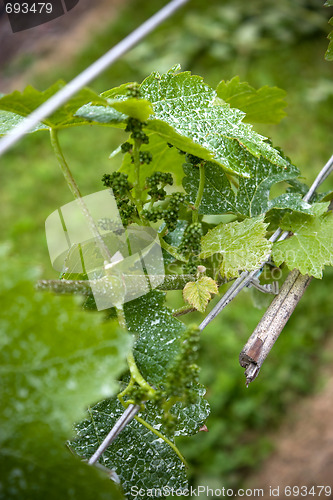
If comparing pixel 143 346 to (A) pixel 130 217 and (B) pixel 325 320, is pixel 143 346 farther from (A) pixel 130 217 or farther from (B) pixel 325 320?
(B) pixel 325 320

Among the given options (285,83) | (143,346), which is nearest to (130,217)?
(143,346)

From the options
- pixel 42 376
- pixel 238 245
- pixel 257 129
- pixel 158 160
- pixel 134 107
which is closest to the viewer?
pixel 42 376

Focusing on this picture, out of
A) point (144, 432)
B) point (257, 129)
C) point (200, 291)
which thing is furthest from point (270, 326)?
point (257, 129)

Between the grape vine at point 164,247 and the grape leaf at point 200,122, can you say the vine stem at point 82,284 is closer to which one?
the grape vine at point 164,247

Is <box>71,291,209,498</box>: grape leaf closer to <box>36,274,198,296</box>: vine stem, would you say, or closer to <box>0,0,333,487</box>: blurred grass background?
<box>36,274,198,296</box>: vine stem

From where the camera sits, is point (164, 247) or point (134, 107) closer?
point (134, 107)

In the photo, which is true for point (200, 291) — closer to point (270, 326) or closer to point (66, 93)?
point (270, 326)

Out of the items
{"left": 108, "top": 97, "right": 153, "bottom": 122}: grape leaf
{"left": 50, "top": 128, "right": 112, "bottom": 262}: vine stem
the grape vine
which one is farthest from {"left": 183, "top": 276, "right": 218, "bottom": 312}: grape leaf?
{"left": 108, "top": 97, "right": 153, "bottom": 122}: grape leaf
